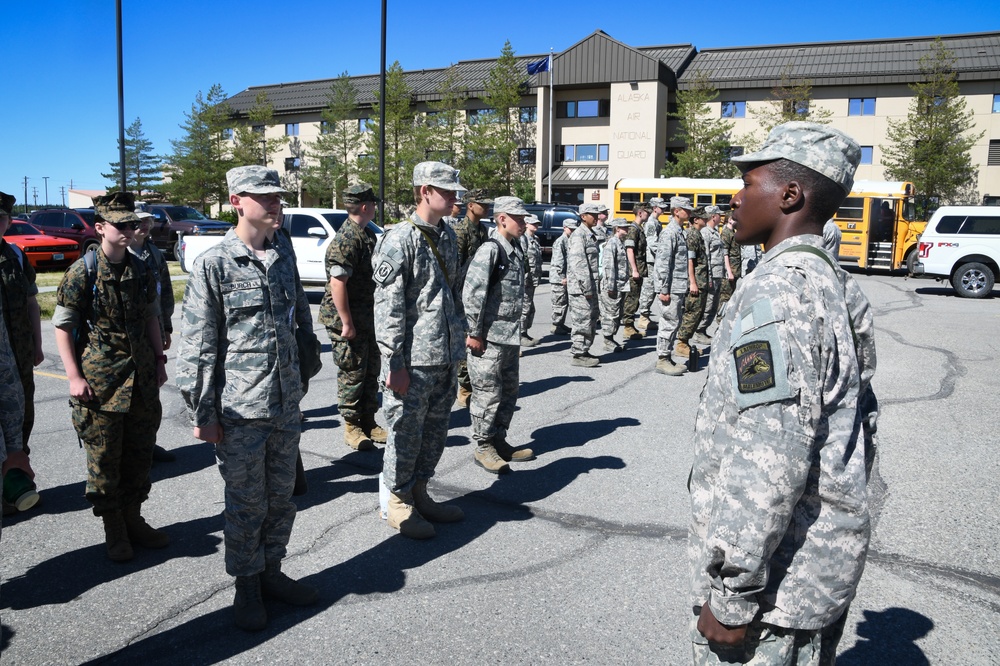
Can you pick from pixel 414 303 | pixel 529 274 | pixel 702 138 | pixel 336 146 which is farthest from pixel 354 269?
pixel 336 146

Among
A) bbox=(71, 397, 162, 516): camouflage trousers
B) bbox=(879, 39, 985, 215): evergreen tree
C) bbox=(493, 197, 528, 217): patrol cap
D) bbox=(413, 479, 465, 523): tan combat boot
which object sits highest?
bbox=(879, 39, 985, 215): evergreen tree

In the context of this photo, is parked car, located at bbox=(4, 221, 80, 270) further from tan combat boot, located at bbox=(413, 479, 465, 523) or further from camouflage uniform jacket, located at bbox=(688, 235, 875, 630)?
camouflage uniform jacket, located at bbox=(688, 235, 875, 630)

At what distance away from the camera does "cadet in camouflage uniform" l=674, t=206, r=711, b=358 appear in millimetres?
9227

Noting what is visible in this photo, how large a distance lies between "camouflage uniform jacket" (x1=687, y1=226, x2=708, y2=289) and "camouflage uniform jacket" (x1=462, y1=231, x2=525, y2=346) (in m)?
4.37

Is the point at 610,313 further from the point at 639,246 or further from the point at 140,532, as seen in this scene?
the point at 140,532

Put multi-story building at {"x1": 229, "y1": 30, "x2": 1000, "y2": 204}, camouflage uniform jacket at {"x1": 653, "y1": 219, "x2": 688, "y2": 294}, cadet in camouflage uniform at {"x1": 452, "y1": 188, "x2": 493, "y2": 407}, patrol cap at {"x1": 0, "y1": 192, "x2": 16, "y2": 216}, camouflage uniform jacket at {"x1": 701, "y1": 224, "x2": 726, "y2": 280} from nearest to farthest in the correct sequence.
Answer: patrol cap at {"x1": 0, "y1": 192, "x2": 16, "y2": 216} < cadet in camouflage uniform at {"x1": 452, "y1": 188, "x2": 493, "y2": 407} < camouflage uniform jacket at {"x1": 653, "y1": 219, "x2": 688, "y2": 294} < camouflage uniform jacket at {"x1": 701, "y1": 224, "x2": 726, "y2": 280} < multi-story building at {"x1": 229, "y1": 30, "x2": 1000, "y2": 204}

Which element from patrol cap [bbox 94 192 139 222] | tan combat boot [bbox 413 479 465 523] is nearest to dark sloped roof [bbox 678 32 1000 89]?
tan combat boot [bbox 413 479 465 523]

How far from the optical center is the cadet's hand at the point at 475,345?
511cm

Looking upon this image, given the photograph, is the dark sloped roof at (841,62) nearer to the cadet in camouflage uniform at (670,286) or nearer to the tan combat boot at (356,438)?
the cadet in camouflage uniform at (670,286)

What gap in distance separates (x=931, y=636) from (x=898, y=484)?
2.00 meters

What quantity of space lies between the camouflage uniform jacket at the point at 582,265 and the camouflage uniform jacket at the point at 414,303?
4.91 metres

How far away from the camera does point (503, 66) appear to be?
44.7 m

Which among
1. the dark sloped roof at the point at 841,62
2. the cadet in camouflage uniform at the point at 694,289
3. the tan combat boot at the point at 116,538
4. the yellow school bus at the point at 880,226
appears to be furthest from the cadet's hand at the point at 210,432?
the dark sloped roof at the point at 841,62

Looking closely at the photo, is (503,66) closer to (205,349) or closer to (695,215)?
(695,215)
